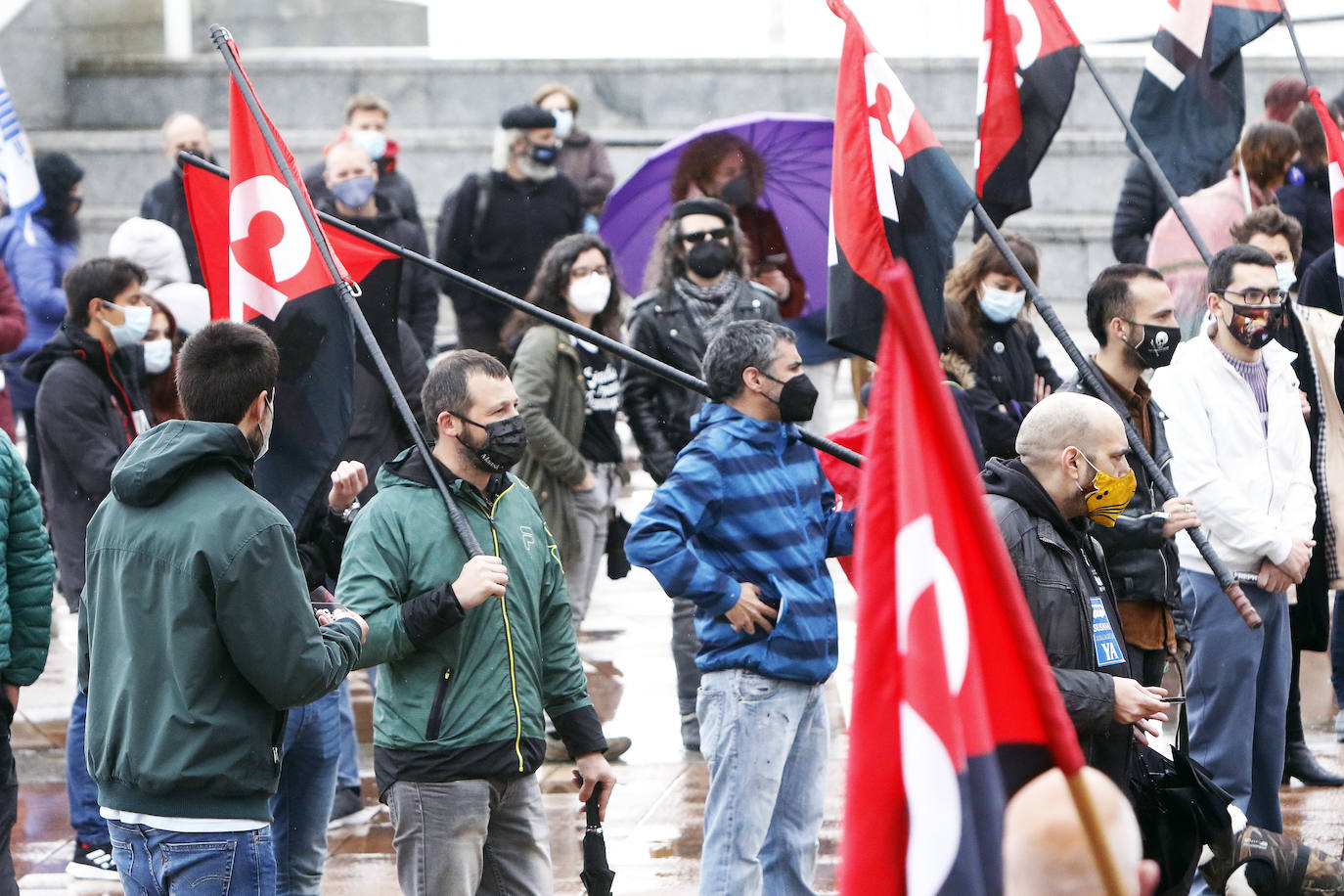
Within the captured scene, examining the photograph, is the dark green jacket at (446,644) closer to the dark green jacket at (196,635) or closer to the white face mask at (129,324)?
the dark green jacket at (196,635)

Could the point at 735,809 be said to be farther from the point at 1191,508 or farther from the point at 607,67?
the point at 607,67

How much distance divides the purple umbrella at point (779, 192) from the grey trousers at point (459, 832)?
4.66 meters

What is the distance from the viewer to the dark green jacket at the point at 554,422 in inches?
302

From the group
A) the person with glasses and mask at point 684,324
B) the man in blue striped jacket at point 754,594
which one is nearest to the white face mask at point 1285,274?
the person with glasses and mask at point 684,324

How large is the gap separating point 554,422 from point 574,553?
1.92 feet

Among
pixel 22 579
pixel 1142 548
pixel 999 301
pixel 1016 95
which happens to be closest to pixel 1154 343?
pixel 1142 548

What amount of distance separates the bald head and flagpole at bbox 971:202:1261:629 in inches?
105

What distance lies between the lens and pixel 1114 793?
9.29ft

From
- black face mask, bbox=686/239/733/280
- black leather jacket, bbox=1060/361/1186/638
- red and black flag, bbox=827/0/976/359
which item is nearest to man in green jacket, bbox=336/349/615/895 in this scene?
red and black flag, bbox=827/0/976/359

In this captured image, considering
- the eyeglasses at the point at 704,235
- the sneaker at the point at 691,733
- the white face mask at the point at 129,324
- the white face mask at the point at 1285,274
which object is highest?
the eyeglasses at the point at 704,235

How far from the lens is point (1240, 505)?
232 inches

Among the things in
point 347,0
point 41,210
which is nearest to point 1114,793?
point 41,210

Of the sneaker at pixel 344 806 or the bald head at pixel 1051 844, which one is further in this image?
the sneaker at pixel 344 806

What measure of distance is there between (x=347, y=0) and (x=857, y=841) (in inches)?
736
